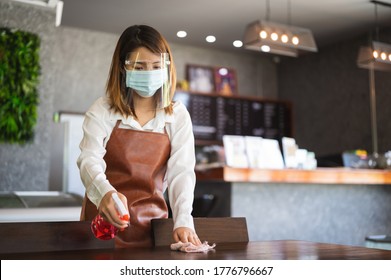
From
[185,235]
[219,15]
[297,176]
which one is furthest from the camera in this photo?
[219,15]

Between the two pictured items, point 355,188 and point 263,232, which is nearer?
point 263,232

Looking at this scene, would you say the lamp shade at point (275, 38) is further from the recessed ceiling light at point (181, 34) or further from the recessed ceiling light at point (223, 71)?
the recessed ceiling light at point (223, 71)

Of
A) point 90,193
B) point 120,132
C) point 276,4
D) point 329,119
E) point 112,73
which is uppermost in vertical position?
point 276,4

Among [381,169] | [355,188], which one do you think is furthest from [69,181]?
[381,169]

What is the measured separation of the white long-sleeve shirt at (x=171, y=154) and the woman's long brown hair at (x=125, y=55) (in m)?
0.03

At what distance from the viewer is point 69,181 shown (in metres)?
3.65

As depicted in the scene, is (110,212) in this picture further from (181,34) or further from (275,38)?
(181,34)

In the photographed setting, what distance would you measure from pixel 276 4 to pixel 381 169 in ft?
5.60

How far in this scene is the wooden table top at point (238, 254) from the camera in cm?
107

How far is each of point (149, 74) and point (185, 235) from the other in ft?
1.50

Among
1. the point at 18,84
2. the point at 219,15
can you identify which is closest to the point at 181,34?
the point at 219,15

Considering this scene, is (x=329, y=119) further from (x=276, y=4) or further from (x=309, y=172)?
(x=309, y=172)

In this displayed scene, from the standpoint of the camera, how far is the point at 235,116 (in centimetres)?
590
